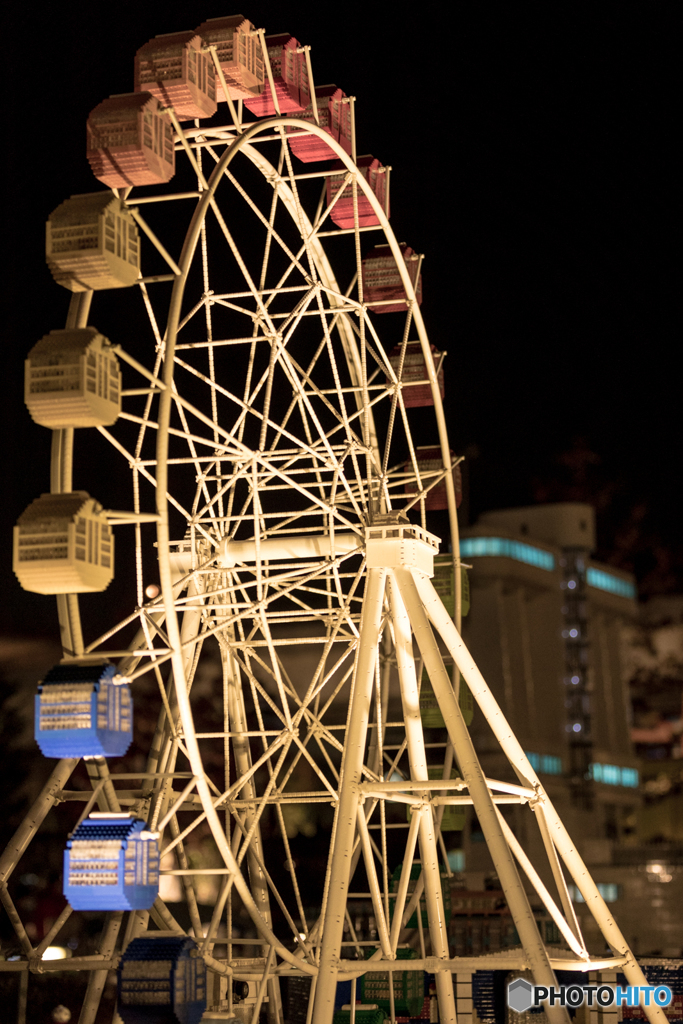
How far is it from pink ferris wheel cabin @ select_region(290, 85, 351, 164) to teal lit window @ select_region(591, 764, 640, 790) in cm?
5705

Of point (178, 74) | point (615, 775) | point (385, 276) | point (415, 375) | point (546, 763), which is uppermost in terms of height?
point (178, 74)

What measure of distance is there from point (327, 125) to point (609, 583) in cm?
6178

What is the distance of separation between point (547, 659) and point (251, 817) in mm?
55410

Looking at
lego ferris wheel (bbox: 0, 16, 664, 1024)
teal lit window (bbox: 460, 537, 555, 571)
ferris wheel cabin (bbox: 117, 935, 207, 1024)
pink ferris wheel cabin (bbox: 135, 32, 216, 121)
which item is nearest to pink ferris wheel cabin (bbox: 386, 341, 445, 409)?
lego ferris wheel (bbox: 0, 16, 664, 1024)

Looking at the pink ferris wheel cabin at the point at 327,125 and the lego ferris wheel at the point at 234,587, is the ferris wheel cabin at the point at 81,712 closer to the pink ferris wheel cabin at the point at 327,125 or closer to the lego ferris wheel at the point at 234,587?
the lego ferris wheel at the point at 234,587

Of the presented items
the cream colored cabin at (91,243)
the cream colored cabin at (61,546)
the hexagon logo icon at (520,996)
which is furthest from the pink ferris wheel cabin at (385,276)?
the hexagon logo icon at (520,996)

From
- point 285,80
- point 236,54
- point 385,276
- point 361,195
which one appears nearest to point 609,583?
point 385,276

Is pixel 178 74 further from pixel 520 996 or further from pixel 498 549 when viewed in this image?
pixel 498 549

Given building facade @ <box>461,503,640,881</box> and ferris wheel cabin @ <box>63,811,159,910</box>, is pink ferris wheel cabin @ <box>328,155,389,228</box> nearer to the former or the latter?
ferris wheel cabin @ <box>63,811,159,910</box>

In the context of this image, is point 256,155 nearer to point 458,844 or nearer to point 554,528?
point 458,844

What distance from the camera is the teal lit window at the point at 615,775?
7431 centimetres

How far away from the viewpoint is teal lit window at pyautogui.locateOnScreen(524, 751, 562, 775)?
226ft

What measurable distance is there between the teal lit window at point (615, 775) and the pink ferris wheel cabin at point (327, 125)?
187ft

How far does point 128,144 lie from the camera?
16469 millimetres
